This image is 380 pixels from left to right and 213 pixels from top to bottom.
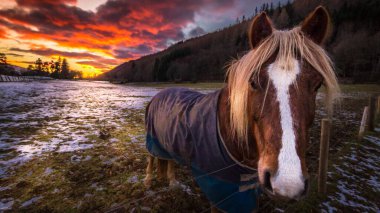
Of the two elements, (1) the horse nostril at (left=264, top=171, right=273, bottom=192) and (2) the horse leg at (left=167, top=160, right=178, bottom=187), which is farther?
(2) the horse leg at (left=167, top=160, right=178, bottom=187)

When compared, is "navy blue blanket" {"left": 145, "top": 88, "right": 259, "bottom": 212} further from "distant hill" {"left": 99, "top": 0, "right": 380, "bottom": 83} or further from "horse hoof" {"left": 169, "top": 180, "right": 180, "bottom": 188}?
"distant hill" {"left": 99, "top": 0, "right": 380, "bottom": 83}

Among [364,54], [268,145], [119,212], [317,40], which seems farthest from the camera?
[364,54]

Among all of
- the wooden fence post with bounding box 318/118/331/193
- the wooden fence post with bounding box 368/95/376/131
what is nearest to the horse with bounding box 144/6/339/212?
the wooden fence post with bounding box 318/118/331/193

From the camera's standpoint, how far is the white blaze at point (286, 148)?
3.89 ft

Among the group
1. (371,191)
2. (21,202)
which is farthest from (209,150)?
(371,191)

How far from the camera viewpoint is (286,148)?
1267 millimetres

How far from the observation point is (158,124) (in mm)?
3402

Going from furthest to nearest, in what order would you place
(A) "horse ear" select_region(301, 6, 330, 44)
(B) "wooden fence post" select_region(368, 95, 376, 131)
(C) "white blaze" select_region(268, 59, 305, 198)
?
1. (B) "wooden fence post" select_region(368, 95, 376, 131)
2. (A) "horse ear" select_region(301, 6, 330, 44)
3. (C) "white blaze" select_region(268, 59, 305, 198)

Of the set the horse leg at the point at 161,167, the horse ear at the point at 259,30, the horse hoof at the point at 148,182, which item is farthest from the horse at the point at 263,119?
the horse hoof at the point at 148,182

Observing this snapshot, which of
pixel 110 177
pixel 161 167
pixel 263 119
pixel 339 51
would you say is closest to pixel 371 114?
pixel 161 167

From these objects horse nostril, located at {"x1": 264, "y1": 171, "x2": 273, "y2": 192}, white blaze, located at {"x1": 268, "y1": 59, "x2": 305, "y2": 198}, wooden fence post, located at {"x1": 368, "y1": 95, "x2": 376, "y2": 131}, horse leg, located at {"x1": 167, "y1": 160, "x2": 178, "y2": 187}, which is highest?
white blaze, located at {"x1": 268, "y1": 59, "x2": 305, "y2": 198}

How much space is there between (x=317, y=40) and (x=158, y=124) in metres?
2.55

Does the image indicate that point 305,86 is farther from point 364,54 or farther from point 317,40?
point 364,54

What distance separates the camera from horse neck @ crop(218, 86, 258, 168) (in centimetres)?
182
